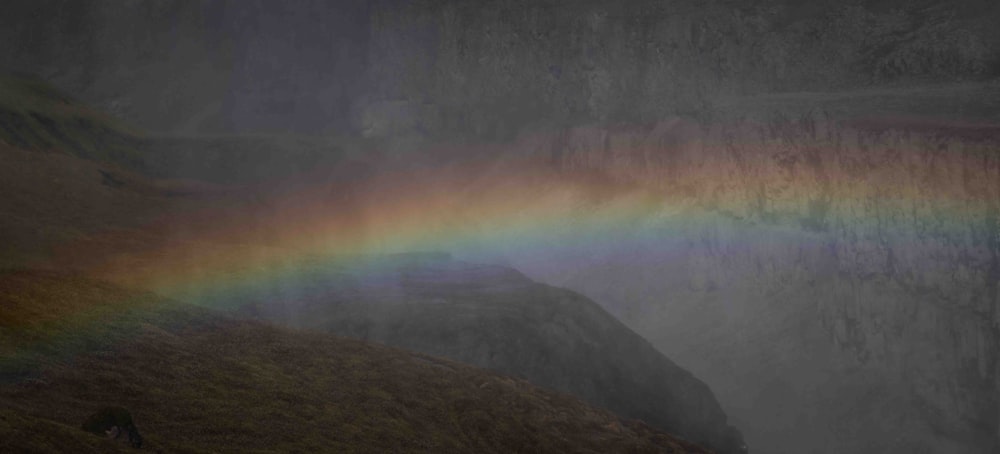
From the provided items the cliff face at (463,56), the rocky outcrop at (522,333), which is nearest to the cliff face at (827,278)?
the rocky outcrop at (522,333)

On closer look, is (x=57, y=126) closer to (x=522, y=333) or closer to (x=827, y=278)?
(x=522, y=333)

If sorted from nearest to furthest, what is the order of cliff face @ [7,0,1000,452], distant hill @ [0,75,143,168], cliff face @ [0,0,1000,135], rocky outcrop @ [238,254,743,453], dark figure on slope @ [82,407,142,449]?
dark figure on slope @ [82,407,142,449]
rocky outcrop @ [238,254,743,453]
cliff face @ [7,0,1000,452]
distant hill @ [0,75,143,168]
cliff face @ [0,0,1000,135]

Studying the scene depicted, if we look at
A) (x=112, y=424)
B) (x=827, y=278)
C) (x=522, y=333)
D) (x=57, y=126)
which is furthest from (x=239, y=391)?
(x=827, y=278)

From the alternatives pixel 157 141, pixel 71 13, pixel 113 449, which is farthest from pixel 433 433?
pixel 71 13

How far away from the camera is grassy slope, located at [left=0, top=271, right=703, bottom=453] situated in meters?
34.1

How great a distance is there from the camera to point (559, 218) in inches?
4855

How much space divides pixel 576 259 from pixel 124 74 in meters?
84.2

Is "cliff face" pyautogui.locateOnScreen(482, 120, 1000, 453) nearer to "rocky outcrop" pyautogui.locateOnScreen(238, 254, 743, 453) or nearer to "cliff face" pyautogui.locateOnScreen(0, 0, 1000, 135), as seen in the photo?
"rocky outcrop" pyautogui.locateOnScreen(238, 254, 743, 453)

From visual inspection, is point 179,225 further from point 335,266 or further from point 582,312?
point 582,312

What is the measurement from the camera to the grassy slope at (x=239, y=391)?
34094 mm

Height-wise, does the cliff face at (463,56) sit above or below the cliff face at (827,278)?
above

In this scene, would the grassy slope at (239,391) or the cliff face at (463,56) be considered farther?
the cliff face at (463,56)

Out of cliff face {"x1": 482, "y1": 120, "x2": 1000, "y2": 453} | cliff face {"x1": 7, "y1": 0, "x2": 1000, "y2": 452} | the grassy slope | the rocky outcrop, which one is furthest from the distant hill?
cliff face {"x1": 482, "y1": 120, "x2": 1000, "y2": 453}

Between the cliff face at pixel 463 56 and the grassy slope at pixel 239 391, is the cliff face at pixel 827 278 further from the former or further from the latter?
the grassy slope at pixel 239 391
